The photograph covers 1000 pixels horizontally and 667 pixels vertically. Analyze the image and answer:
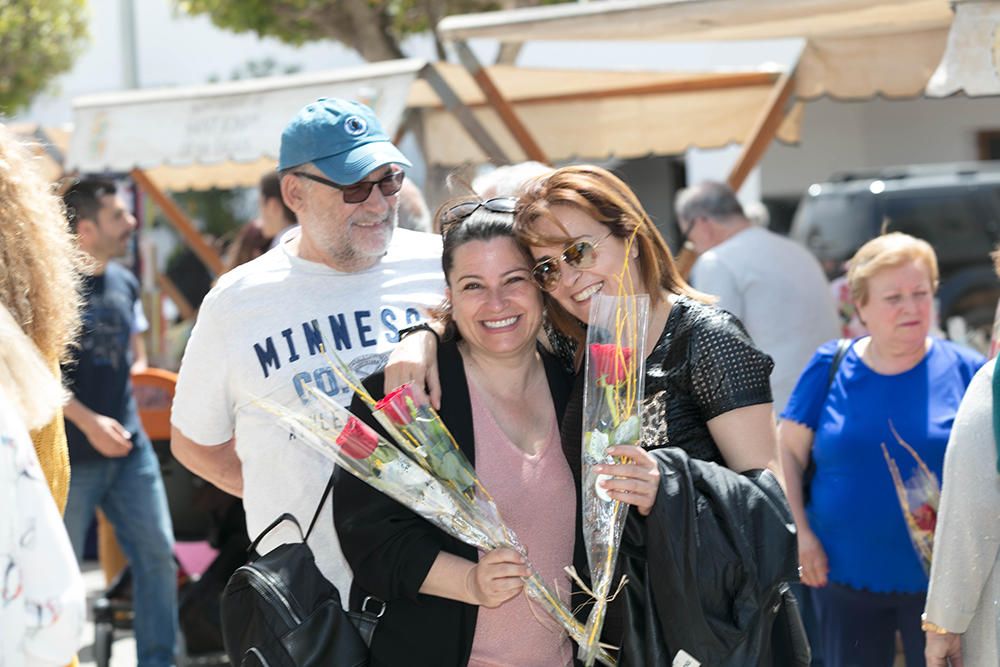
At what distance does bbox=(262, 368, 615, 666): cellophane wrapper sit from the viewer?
263 cm

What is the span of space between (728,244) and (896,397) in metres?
2.06

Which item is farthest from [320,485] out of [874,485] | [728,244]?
[728,244]

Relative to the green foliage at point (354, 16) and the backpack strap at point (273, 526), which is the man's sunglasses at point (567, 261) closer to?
the backpack strap at point (273, 526)

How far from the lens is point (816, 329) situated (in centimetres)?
611

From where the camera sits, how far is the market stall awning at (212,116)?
7047 millimetres

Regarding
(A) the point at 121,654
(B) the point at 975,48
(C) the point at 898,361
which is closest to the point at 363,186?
(C) the point at 898,361

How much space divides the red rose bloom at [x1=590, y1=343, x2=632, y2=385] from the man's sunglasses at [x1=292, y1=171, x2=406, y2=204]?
41.6 inches

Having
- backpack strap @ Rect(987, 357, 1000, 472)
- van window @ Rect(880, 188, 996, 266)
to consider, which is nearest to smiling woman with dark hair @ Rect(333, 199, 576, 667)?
backpack strap @ Rect(987, 357, 1000, 472)

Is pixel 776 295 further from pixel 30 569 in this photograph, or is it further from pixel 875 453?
pixel 30 569

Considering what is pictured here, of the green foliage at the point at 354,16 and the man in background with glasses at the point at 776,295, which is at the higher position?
the green foliage at the point at 354,16

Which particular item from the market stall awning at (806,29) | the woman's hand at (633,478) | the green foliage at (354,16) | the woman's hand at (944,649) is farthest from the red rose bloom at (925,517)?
the green foliage at (354,16)

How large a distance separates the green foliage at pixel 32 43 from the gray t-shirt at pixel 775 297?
47.7ft

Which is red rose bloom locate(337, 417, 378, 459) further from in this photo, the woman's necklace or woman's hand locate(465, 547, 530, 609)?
the woman's necklace

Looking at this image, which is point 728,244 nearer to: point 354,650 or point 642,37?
point 642,37
